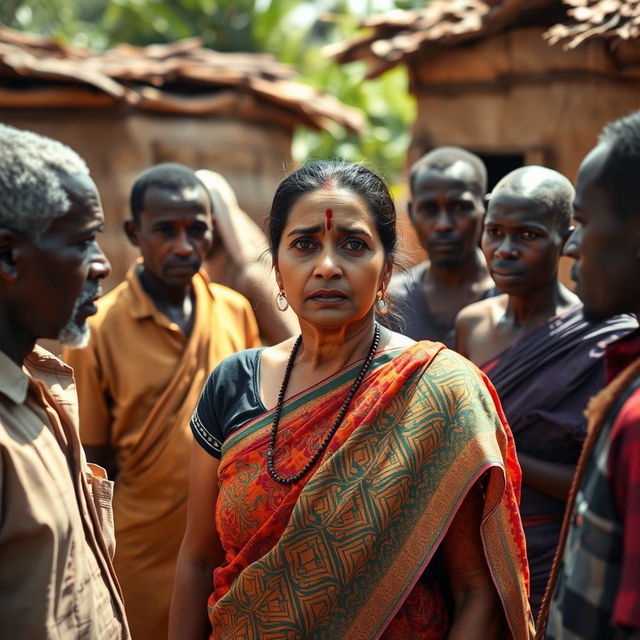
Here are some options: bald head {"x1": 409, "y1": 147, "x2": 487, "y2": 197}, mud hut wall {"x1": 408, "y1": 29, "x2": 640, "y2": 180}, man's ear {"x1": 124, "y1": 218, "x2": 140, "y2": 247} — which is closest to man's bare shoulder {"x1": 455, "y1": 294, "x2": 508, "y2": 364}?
bald head {"x1": 409, "y1": 147, "x2": 487, "y2": 197}

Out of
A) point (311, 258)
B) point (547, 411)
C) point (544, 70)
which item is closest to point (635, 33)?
point (544, 70)

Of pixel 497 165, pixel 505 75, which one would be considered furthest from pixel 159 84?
pixel 505 75

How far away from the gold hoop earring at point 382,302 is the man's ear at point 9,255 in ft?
3.88

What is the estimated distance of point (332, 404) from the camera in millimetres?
2723

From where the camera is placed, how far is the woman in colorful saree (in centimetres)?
252

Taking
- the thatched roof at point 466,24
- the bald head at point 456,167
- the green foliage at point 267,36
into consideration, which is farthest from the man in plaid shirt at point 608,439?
the green foliage at point 267,36

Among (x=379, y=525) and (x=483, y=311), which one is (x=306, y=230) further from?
(x=483, y=311)

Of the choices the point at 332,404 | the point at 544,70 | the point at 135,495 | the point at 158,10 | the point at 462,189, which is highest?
the point at 158,10

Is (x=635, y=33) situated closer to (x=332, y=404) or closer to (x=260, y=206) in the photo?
(x=332, y=404)

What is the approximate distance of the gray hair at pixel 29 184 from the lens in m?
2.19

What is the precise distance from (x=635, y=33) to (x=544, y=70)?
144 cm

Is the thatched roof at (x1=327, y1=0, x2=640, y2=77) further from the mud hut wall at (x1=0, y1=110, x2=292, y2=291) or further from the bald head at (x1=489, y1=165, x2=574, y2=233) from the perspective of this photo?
the bald head at (x1=489, y1=165, x2=574, y2=233)

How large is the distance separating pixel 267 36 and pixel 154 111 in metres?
9.10

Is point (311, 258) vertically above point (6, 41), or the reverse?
point (6, 41)
